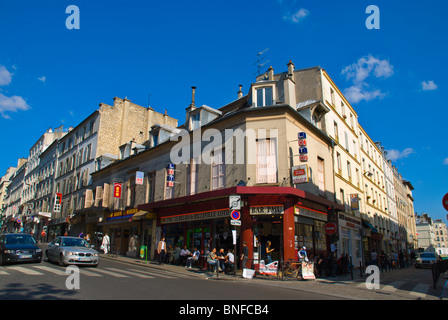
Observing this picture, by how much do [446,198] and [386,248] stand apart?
29792 millimetres

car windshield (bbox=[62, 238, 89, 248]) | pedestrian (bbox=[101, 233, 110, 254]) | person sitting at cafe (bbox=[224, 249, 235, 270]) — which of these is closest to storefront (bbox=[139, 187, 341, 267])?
person sitting at cafe (bbox=[224, 249, 235, 270])

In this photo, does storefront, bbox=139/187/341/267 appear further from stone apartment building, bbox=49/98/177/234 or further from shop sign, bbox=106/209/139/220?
stone apartment building, bbox=49/98/177/234

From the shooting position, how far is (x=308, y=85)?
2275 cm

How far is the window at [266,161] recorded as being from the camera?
16125mm

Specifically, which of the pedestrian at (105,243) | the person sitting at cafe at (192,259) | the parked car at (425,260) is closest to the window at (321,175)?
the person sitting at cafe at (192,259)

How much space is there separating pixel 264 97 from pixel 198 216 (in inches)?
321

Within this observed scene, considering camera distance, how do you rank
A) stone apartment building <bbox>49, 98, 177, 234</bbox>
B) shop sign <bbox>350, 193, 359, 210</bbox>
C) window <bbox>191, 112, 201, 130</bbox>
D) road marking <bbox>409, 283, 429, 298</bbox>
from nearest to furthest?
road marking <bbox>409, 283, 429, 298</bbox> < window <bbox>191, 112, 201, 130</bbox> < shop sign <bbox>350, 193, 359, 210</bbox> < stone apartment building <bbox>49, 98, 177, 234</bbox>

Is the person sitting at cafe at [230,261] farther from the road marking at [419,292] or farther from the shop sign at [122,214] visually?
the shop sign at [122,214]

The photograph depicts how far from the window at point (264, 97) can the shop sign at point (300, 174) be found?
4.48 meters

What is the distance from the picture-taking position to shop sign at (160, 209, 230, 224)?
651 inches

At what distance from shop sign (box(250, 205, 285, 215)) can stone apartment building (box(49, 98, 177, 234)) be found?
824 inches

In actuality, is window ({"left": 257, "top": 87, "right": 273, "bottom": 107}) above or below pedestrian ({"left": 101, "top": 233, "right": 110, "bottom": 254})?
above

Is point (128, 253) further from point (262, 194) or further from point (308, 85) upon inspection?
point (308, 85)

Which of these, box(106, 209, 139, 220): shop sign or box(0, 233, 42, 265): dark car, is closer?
box(0, 233, 42, 265): dark car
